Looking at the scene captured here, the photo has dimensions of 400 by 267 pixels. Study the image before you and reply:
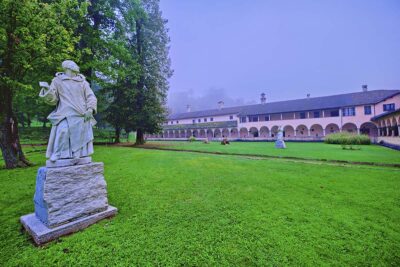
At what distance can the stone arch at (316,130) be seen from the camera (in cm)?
3472

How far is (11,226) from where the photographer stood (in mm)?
3174

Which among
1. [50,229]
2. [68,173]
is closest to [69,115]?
[68,173]

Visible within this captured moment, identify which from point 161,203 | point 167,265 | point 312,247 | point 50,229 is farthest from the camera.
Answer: point 161,203

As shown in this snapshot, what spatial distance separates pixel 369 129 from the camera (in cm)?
3083

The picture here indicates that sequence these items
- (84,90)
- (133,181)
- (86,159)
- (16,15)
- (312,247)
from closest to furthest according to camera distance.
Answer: (312,247) → (86,159) → (84,90) → (133,181) → (16,15)

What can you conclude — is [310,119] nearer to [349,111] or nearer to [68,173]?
[349,111]

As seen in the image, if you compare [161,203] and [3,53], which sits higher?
[3,53]

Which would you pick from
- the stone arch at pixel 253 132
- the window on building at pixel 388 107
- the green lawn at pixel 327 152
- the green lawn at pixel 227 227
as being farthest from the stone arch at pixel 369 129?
the green lawn at pixel 227 227

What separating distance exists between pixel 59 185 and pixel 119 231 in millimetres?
1348

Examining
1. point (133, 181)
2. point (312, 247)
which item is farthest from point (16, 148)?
point (312, 247)

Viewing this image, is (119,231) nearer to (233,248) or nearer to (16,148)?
(233,248)

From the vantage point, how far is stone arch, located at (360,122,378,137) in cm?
2997

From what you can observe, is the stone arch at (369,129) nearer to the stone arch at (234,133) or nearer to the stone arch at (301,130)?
the stone arch at (301,130)

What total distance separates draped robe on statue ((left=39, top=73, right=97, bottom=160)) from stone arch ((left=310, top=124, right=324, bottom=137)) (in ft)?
132
